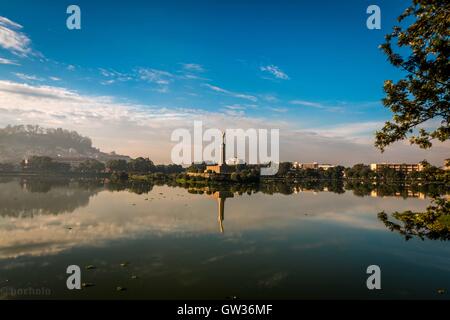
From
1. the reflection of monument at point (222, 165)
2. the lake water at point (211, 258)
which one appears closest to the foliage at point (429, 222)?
the lake water at point (211, 258)

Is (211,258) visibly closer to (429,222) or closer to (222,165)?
(429,222)

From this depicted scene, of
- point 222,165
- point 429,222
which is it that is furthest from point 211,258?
point 222,165

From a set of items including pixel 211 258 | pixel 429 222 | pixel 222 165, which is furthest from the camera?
pixel 222 165

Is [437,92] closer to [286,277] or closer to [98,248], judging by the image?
[286,277]

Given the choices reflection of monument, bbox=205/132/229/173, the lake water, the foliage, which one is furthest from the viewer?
reflection of monument, bbox=205/132/229/173

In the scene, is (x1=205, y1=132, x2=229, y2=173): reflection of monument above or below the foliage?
above

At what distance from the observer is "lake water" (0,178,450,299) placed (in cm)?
1509

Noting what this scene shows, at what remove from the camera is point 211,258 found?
2053 cm

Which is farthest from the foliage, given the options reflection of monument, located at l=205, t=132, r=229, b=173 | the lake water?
reflection of monument, located at l=205, t=132, r=229, b=173

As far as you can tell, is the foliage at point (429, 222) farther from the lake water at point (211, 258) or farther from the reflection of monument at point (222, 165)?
the reflection of monument at point (222, 165)

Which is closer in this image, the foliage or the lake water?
the foliage

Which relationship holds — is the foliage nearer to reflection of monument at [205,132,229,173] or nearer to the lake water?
the lake water

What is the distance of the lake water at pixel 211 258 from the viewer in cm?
1509
